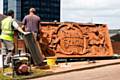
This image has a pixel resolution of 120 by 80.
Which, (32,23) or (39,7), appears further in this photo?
(39,7)

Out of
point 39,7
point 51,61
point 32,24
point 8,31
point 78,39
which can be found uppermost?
point 39,7

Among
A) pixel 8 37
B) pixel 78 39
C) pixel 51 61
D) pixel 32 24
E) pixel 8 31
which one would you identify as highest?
pixel 32 24

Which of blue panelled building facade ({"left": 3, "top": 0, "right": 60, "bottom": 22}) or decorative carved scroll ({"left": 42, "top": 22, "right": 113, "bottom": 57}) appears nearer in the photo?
decorative carved scroll ({"left": 42, "top": 22, "right": 113, "bottom": 57})

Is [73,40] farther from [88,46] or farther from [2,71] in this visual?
[2,71]

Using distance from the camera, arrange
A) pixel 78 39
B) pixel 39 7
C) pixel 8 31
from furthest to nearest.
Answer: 1. pixel 39 7
2. pixel 78 39
3. pixel 8 31

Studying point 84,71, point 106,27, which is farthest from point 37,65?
point 106,27

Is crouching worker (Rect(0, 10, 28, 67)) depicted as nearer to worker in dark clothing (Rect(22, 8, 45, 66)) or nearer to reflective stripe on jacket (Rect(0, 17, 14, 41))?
reflective stripe on jacket (Rect(0, 17, 14, 41))

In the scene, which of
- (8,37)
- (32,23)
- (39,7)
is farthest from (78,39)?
(39,7)

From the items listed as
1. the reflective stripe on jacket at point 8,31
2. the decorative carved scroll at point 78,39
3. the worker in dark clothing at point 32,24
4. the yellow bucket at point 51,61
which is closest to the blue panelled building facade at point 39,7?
the decorative carved scroll at point 78,39

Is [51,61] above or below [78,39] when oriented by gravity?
below

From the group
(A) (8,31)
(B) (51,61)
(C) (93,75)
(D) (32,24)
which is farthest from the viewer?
(D) (32,24)

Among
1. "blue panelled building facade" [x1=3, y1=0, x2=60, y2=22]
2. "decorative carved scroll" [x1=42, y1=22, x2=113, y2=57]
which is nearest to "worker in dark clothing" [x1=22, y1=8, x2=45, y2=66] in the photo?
"decorative carved scroll" [x1=42, y1=22, x2=113, y2=57]

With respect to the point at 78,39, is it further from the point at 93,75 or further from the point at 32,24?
the point at 93,75

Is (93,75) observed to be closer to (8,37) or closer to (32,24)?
(8,37)
